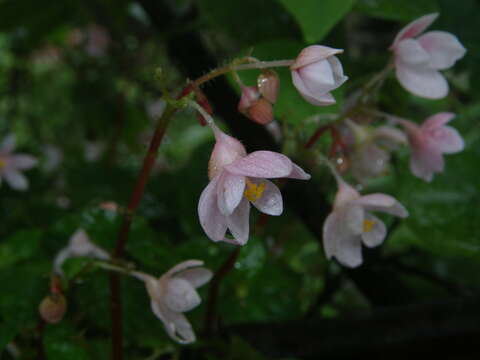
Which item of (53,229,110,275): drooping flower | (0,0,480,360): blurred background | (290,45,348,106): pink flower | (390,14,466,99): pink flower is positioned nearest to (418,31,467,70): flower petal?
(390,14,466,99): pink flower

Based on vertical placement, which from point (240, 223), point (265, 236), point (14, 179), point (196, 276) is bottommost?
point (265, 236)

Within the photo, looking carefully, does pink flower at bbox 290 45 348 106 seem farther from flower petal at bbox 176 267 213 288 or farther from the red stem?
flower petal at bbox 176 267 213 288

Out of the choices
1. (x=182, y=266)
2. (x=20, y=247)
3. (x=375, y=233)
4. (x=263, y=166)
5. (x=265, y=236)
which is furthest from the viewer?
(x=265, y=236)

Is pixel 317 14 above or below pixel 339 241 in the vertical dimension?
above

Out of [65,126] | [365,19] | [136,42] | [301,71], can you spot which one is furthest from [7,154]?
[365,19]

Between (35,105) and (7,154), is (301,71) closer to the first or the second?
(7,154)

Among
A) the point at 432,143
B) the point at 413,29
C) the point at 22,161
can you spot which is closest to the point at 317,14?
the point at 413,29

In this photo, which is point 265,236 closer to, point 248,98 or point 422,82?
point 422,82

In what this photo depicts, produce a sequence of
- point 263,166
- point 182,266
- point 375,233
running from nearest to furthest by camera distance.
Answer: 1. point 263,166
2. point 182,266
3. point 375,233
